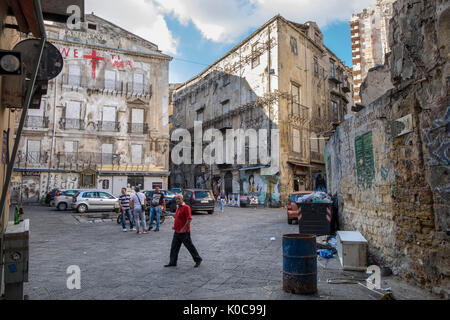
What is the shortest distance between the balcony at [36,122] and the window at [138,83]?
848cm

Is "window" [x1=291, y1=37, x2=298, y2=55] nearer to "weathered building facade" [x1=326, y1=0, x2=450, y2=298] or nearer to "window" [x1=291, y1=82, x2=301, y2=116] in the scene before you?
"window" [x1=291, y1=82, x2=301, y2=116]

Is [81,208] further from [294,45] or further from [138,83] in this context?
[294,45]

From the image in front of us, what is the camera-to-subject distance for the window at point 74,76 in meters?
28.6

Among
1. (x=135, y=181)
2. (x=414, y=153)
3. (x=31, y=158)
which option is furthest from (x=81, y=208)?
(x=414, y=153)

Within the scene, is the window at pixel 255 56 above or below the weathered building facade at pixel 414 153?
above

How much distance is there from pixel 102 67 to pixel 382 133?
2921cm

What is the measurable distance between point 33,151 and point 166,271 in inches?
1044

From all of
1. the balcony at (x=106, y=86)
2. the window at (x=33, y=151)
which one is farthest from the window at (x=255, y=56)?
the window at (x=33, y=151)

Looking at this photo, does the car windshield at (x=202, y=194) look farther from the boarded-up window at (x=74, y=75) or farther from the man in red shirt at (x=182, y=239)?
the boarded-up window at (x=74, y=75)

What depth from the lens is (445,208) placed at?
414 centimetres

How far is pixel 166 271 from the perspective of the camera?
5.84m

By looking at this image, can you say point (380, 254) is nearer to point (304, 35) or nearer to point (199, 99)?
point (304, 35)
